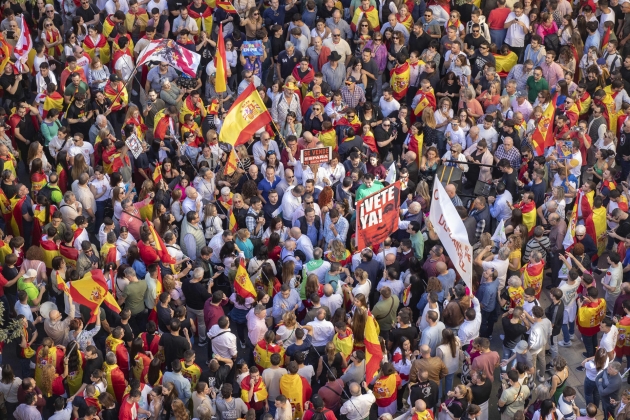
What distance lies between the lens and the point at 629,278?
69.6 feet

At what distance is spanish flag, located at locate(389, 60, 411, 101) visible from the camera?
2497cm

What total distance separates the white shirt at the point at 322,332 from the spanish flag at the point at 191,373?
1814 mm

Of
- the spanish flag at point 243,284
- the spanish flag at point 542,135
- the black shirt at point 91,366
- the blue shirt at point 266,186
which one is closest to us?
the black shirt at point 91,366

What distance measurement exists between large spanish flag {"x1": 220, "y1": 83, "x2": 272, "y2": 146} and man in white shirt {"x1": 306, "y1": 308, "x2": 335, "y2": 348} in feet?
14.5

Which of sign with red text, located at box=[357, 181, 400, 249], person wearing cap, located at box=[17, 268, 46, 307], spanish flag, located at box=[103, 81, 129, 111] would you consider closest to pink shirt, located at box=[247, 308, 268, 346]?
sign with red text, located at box=[357, 181, 400, 249]

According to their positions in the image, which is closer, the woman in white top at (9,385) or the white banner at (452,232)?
the woman in white top at (9,385)

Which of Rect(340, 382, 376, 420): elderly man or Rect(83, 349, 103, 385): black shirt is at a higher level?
Rect(83, 349, 103, 385): black shirt

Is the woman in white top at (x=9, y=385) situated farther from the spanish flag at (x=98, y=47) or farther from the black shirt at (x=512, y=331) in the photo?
the spanish flag at (x=98, y=47)

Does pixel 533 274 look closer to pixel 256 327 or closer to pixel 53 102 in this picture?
pixel 256 327

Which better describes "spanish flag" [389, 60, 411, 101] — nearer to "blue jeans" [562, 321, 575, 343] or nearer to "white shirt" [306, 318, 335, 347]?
"blue jeans" [562, 321, 575, 343]

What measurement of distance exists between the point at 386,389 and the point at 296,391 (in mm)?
1328

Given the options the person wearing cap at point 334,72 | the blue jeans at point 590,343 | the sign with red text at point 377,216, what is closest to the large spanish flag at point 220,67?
the person wearing cap at point 334,72

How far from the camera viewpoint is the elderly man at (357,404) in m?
17.8

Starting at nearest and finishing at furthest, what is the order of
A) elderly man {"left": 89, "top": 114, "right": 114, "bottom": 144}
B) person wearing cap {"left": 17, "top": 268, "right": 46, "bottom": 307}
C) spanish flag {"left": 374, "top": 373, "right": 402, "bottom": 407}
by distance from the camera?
spanish flag {"left": 374, "top": 373, "right": 402, "bottom": 407} → person wearing cap {"left": 17, "top": 268, "right": 46, "bottom": 307} → elderly man {"left": 89, "top": 114, "right": 114, "bottom": 144}
